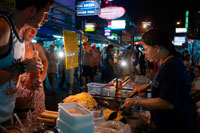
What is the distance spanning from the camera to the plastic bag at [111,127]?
1.83m

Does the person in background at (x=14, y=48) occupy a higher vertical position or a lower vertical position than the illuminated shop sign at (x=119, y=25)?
lower

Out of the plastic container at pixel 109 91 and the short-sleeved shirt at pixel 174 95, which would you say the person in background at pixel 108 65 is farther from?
the short-sleeved shirt at pixel 174 95

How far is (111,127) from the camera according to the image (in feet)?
6.52

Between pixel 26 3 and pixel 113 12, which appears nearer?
pixel 26 3

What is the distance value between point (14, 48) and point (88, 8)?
302 inches

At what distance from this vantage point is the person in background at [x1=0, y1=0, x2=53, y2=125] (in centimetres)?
137

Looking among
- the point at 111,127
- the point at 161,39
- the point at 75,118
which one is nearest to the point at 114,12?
the point at 161,39

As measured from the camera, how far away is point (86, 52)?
9391 mm

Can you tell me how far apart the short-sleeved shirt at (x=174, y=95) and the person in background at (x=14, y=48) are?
4.43 feet

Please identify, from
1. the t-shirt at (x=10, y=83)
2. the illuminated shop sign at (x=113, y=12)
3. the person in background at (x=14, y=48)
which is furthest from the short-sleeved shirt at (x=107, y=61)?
the t-shirt at (x=10, y=83)

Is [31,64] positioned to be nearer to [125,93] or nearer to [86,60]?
[125,93]

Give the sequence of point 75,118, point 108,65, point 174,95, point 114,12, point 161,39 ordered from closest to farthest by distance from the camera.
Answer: point 75,118 < point 174,95 < point 161,39 < point 108,65 < point 114,12

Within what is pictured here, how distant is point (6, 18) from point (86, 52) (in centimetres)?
801

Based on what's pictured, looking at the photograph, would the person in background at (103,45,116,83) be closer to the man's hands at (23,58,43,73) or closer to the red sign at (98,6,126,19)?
the red sign at (98,6,126,19)
